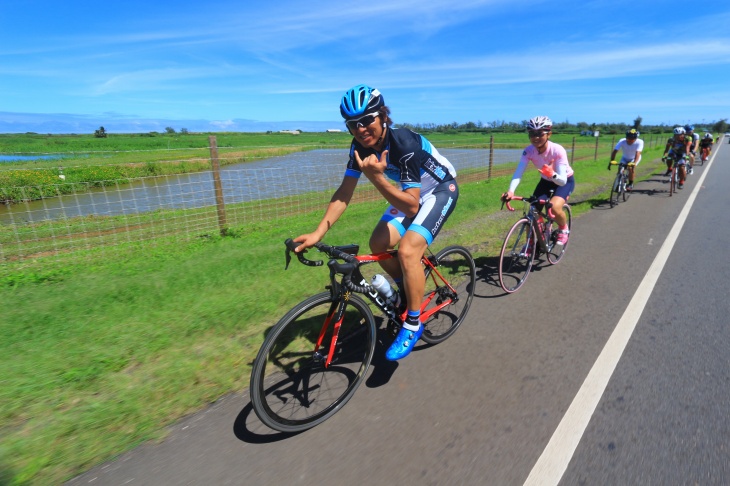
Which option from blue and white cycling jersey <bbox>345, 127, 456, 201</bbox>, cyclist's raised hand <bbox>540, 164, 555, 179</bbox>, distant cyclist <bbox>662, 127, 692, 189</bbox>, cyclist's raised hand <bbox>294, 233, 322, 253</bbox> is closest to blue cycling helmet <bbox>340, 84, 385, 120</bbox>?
blue and white cycling jersey <bbox>345, 127, 456, 201</bbox>

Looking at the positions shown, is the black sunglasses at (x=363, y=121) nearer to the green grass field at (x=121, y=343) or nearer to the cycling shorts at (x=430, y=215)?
the cycling shorts at (x=430, y=215)

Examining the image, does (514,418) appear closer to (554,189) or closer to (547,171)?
(547,171)

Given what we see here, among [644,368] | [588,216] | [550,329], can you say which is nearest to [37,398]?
[550,329]

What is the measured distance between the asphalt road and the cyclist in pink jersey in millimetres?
1626

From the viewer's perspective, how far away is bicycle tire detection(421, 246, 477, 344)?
3.83 meters

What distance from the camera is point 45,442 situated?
2.32 metres

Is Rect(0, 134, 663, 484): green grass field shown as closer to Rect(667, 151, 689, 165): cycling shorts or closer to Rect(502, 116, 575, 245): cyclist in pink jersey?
Rect(502, 116, 575, 245): cyclist in pink jersey

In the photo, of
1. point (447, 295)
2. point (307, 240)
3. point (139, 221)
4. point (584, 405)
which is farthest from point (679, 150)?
point (139, 221)

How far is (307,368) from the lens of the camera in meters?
3.23

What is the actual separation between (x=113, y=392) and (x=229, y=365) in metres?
0.80

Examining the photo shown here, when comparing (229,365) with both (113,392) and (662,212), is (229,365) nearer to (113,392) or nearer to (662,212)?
(113,392)

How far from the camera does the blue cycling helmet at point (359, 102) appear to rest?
108 inches

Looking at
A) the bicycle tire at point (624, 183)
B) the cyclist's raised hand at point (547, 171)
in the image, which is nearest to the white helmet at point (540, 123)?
the cyclist's raised hand at point (547, 171)

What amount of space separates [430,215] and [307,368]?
1.62 m
